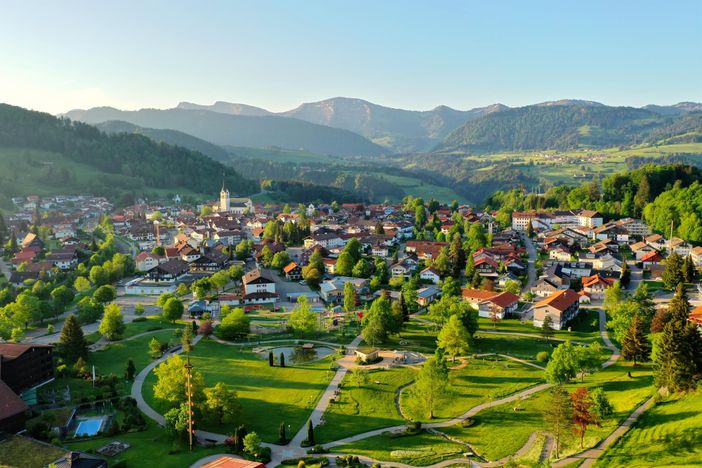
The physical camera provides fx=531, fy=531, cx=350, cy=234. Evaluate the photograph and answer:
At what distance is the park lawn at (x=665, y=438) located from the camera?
2663 cm

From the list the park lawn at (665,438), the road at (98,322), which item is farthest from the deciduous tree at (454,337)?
the road at (98,322)

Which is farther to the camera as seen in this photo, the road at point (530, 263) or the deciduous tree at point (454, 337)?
the road at point (530, 263)

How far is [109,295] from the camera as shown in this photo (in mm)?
63438

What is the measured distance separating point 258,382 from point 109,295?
30.4 metres

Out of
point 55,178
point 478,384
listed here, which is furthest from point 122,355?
point 55,178

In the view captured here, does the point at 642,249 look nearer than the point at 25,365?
No

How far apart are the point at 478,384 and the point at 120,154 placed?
573 feet

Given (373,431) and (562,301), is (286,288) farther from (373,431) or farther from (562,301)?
(373,431)

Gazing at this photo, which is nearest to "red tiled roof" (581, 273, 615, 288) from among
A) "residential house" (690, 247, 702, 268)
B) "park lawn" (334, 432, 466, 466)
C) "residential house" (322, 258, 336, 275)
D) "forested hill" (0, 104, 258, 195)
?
"residential house" (690, 247, 702, 268)

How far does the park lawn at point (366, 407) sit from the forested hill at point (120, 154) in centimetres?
14212

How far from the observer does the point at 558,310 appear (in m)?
53.2

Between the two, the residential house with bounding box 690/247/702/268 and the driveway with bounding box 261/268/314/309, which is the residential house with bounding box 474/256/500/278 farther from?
the residential house with bounding box 690/247/702/268

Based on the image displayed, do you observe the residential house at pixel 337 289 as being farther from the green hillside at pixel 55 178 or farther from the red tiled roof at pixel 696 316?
the green hillside at pixel 55 178

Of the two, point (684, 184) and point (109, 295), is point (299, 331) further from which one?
point (684, 184)
